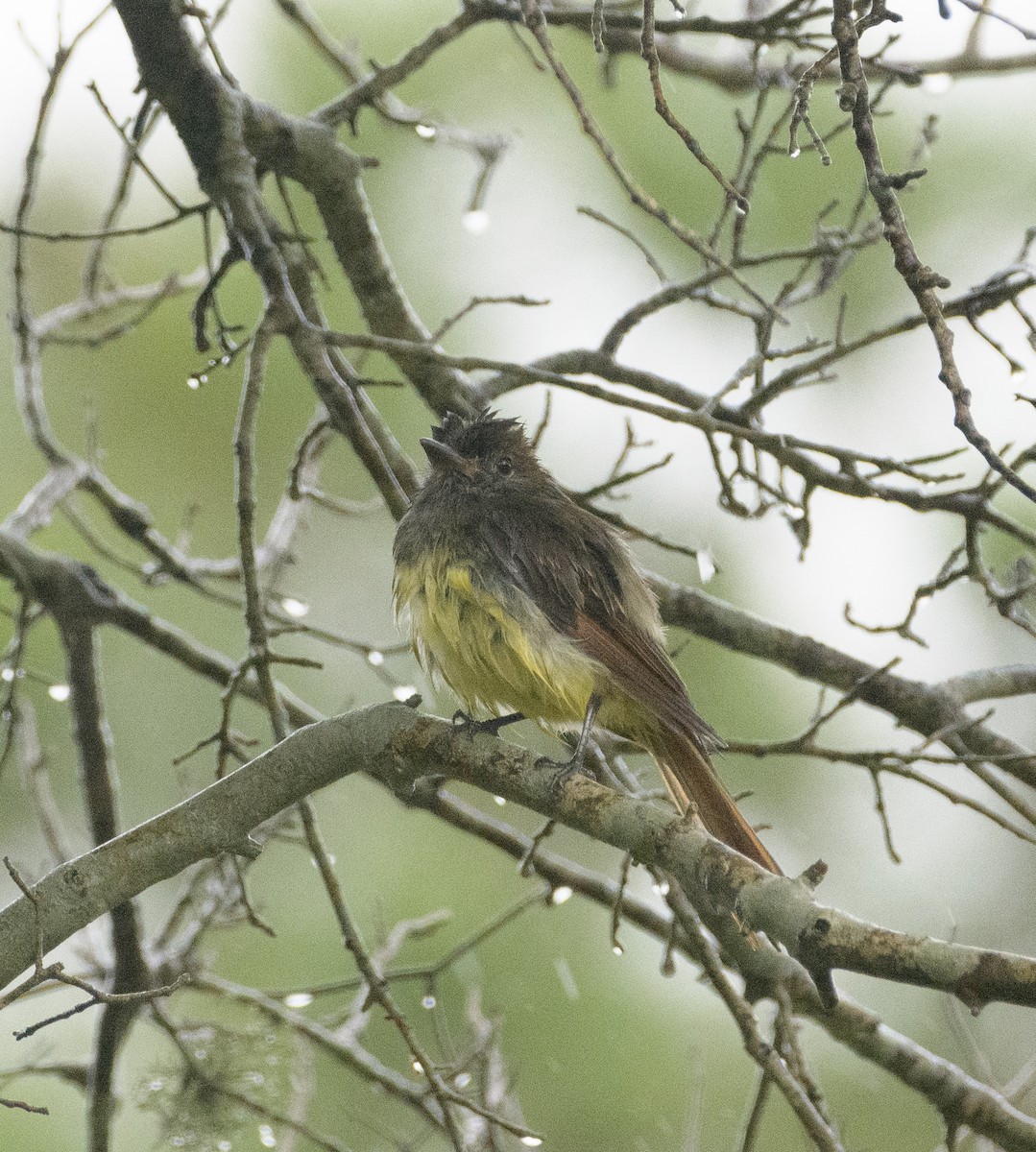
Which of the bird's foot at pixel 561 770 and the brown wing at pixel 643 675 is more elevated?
the brown wing at pixel 643 675

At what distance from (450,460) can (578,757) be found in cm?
128

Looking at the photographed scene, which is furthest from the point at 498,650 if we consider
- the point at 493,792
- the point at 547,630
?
the point at 493,792

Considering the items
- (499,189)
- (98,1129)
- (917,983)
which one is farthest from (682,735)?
(499,189)

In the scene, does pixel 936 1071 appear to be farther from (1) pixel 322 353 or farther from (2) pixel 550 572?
(1) pixel 322 353

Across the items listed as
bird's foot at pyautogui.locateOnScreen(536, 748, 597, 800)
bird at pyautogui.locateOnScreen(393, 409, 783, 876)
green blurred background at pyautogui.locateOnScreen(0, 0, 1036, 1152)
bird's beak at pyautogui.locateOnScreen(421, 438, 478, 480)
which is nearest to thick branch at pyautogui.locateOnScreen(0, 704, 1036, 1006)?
bird's foot at pyautogui.locateOnScreen(536, 748, 597, 800)

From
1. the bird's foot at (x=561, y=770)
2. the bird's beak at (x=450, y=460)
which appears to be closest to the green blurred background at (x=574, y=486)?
the bird's beak at (x=450, y=460)

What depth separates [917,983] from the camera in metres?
2.03

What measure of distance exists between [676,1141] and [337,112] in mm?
4559

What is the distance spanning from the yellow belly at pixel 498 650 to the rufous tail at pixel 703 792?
26cm

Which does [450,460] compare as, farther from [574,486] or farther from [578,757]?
[574,486]

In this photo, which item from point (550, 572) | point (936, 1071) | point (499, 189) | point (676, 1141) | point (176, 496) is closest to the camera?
point (936, 1071)

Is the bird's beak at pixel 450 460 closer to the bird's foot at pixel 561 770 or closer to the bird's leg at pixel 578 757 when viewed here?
the bird's leg at pixel 578 757

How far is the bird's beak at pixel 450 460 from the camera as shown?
4043 millimetres

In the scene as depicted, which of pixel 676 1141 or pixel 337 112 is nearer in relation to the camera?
pixel 337 112
